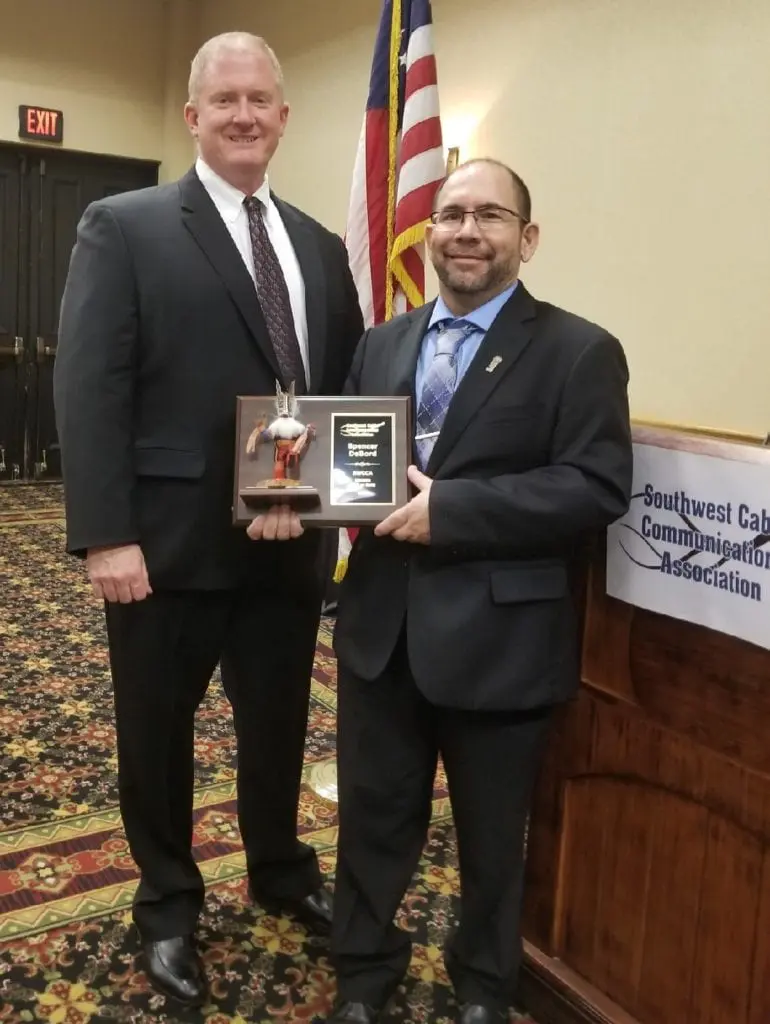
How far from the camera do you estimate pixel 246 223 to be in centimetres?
182

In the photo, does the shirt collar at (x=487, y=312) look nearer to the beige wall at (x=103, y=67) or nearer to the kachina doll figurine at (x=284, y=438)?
the kachina doll figurine at (x=284, y=438)

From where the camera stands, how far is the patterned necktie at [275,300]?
5.85ft

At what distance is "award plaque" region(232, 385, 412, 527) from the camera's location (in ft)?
5.08

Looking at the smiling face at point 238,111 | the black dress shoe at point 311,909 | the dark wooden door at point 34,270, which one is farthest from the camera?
the dark wooden door at point 34,270

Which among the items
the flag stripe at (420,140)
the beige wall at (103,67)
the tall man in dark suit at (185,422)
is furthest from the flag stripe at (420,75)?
the beige wall at (103,67)

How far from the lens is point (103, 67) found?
6.62 m

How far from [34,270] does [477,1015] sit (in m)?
6.07

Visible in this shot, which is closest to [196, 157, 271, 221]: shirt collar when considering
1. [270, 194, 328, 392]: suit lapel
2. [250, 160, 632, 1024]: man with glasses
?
[270, 194, 328, 392]: suit lapel

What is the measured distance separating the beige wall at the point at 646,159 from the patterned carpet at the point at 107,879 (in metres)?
1.58

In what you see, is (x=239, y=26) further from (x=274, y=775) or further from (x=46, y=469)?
(x=274, y=775)

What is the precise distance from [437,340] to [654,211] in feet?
6.43

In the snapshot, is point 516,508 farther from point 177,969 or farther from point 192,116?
point 177,969

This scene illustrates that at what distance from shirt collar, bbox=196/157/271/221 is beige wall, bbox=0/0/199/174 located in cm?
527

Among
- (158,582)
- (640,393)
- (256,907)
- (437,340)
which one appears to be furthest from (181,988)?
(640,393)
